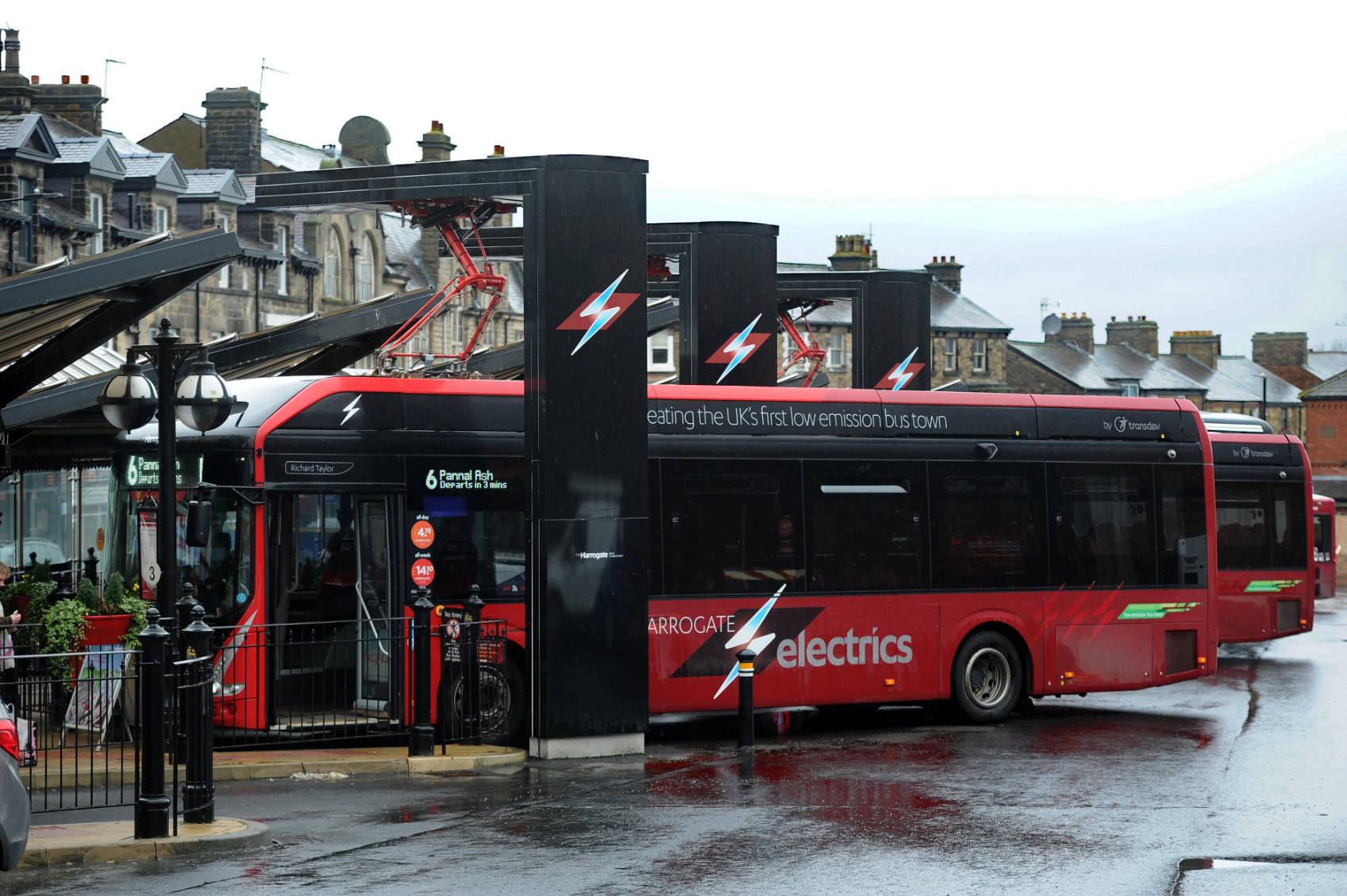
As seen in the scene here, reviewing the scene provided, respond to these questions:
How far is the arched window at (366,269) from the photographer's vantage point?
177 ft

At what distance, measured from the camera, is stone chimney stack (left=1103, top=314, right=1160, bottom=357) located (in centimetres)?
9069

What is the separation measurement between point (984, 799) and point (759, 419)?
4964mm

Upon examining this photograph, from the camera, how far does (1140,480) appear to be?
17234 millimetres

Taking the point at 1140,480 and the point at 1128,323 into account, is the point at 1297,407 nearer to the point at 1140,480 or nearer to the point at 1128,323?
the point at 1128,323

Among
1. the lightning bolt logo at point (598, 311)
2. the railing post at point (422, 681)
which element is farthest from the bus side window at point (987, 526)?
the railing post at point (422, 681)

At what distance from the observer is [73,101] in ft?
135

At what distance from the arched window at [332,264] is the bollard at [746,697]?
39.1m

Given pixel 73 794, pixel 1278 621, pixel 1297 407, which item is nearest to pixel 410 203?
pixel 73 794

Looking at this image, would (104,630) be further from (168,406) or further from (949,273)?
(949,273)

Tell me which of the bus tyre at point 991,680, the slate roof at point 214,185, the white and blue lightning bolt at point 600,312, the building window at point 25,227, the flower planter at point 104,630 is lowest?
the bus tyre at point 991,680

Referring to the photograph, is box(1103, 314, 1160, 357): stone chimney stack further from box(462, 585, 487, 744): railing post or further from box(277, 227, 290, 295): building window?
box(462, 585, 487, 744): railing post

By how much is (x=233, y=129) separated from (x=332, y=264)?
18.7ft

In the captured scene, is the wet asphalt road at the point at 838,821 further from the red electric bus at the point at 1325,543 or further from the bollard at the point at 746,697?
the red electric bus at the point at 1325,543

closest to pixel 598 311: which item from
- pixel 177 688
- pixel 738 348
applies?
pixel 177 688
